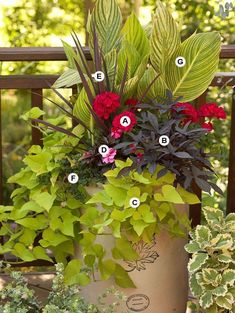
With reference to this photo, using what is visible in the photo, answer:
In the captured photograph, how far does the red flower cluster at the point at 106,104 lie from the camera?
2.86m

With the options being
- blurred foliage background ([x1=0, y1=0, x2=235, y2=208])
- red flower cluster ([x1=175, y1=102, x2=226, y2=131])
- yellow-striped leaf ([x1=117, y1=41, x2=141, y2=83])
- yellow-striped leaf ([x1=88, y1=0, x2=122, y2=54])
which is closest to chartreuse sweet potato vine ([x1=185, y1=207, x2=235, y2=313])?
red flower cluster ([x1=175, y1=102, x2=226, y2=131])

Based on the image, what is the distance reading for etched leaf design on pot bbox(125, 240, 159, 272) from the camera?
9.70ft

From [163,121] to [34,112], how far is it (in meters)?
0.50

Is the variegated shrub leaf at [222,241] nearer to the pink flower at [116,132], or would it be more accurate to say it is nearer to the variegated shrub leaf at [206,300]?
the variegated shrub leaf at [206,300]

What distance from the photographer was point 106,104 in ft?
9.36

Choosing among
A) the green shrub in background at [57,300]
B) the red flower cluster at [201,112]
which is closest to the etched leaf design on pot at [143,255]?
the green shrub in background at [57,300]

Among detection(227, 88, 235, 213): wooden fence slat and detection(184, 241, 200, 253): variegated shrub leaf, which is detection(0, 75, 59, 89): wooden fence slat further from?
detection(184, 241, 200, 253): variegated shrub leaf

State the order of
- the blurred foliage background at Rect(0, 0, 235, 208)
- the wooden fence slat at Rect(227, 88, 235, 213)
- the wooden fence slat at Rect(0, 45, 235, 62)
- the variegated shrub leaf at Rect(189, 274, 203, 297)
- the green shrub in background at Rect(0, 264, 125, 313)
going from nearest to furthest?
the green shrub in background at Rect(0, 264, 125, 313)
the variegated shrub leaf at Rect(189, 274, 203, 297)
the wooden fence slat at Rect(0, 45, 235, 62)
the wooden fence slat at Rect(227, 88, 235, 213)
the blurred foliage background at Rect(0, 0, 235, 208)

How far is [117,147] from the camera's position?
2857 millimetres

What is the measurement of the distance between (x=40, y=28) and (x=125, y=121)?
3769 millimetres

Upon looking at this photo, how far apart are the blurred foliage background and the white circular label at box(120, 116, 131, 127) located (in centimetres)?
266

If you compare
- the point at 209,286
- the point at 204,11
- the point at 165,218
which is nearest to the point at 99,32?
the point at 165,218

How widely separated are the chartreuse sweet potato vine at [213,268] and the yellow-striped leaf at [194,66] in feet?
1.67

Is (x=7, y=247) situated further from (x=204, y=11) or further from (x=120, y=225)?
(x=204, y=11)
